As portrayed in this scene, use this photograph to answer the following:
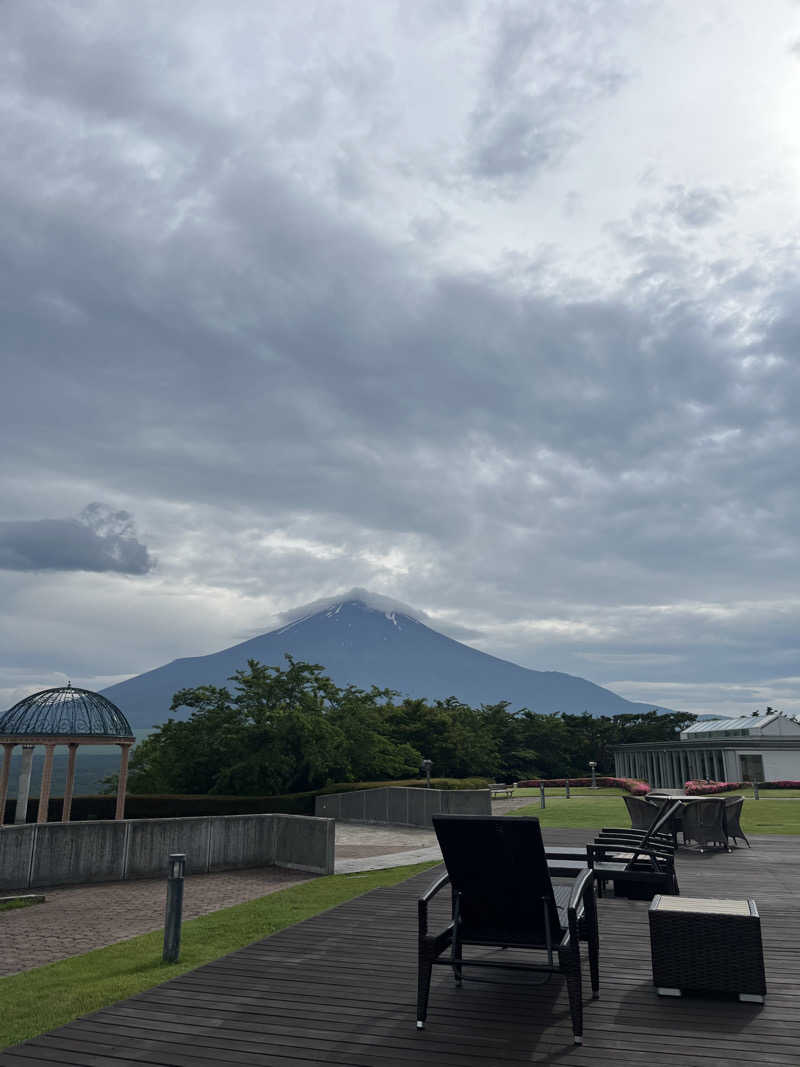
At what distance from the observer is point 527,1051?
14.2 feet

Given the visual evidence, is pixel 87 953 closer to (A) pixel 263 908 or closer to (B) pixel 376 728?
(A) pixel 263 908

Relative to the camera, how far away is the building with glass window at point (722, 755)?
48.8 m

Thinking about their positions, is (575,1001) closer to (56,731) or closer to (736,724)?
(56,731)

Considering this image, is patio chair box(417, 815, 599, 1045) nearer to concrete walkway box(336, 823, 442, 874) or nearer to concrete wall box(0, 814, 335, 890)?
concrete wall box(0, 814, 335, 890)

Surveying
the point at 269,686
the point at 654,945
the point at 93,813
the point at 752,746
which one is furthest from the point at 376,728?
the point at 654,945

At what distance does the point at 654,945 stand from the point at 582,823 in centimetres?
1580

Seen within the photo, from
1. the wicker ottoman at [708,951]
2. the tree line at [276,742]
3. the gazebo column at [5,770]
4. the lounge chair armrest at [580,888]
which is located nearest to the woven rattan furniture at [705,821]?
the wicker ottoman at [708,951]

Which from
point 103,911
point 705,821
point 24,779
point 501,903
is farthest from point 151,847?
point 24,779

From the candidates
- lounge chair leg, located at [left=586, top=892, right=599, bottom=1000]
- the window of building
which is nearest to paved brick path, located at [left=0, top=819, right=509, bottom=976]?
lounge chair leg, located at [left=586, top=892, right=599, bottom=1000]

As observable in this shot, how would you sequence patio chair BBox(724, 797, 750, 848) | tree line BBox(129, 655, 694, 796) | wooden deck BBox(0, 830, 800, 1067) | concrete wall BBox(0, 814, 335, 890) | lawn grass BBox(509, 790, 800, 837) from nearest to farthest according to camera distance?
wooden deck BBox(0, 830, 800, 1067) < concrete wall BBox(0, 814, 335, 890) < patio chair BBox(724, 797, 750, 848) < lawn grass BBox(509, 790, 800, 837) < tree line BBox(129, 655, 694, 796)

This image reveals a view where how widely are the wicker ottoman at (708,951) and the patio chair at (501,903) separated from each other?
2.63ft

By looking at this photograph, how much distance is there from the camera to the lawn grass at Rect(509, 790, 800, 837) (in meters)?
19.3

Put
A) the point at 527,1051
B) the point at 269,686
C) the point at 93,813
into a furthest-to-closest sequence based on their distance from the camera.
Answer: the point at 269,686
the point at 93,813
the point at 527,1051

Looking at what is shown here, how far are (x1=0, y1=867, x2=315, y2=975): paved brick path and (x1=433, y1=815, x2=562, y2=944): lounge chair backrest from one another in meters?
5.47
